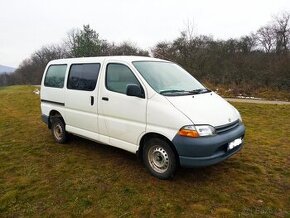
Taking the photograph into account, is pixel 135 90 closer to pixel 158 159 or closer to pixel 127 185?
pixel 158 159

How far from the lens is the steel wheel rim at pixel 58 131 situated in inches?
256

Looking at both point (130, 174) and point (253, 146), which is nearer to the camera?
point (130, 174)

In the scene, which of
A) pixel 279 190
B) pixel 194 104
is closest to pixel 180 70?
pixel 194 104

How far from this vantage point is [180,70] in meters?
5.41

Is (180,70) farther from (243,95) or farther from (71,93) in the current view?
(243,95)

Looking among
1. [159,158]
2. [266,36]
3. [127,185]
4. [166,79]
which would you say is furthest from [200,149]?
[266,36]

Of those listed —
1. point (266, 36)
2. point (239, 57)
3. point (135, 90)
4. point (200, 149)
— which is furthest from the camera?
point (266, 36)

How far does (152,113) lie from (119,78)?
3.42ft

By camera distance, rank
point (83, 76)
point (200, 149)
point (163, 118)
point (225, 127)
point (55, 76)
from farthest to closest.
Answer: point (55, 76) < point (83, 76) < point (225, 127) < point (163, 118) < point (200, 149)

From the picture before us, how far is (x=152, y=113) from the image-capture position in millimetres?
4227

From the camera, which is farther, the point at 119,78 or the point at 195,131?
the point at 119,78

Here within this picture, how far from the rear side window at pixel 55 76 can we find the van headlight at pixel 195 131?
3.36 meters

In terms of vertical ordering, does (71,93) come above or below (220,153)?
above

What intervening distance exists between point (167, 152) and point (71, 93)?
2665 mm
